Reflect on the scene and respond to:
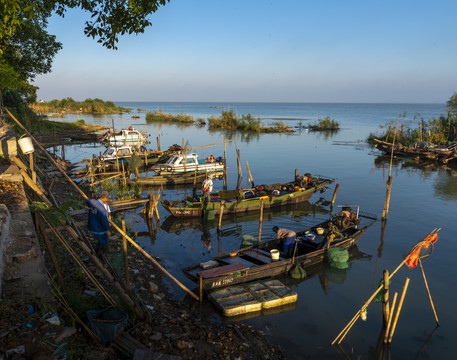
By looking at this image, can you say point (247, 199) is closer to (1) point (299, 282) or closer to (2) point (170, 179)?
(1) point (299, 282)

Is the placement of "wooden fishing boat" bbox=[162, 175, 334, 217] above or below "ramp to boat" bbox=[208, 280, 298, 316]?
above

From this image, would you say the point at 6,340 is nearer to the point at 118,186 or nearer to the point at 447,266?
the point at 447,266

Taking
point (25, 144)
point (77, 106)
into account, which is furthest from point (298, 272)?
point (77, 106)

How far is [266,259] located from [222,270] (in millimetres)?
1910

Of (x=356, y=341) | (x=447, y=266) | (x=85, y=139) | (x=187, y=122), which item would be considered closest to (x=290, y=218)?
(x=447, y=266)

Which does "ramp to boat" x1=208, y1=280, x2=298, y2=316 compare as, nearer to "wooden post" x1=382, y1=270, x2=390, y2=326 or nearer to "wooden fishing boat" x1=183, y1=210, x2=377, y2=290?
"wooden fishing boat" x1=183, y1=210, x2=377, y2=290

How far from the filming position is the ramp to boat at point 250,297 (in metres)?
8.95

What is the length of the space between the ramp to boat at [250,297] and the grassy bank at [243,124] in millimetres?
52423

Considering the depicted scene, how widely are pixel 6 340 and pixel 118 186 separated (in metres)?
19.0

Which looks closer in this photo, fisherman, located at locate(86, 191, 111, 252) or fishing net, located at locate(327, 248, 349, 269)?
fisherman, located at locate(86, 191, 111, 252)

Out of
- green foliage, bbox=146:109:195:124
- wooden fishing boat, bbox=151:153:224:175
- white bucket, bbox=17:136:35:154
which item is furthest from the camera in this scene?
green foliage, bbox=146:109:195:124

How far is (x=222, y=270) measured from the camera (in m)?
9.99

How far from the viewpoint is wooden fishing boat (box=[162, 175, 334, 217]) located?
16859 millimetres

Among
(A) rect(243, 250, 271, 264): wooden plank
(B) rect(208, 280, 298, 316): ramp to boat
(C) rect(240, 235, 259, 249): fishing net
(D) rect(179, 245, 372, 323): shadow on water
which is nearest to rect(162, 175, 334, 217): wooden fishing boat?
(C) rect(240, 235, 259, 249): fishing net
